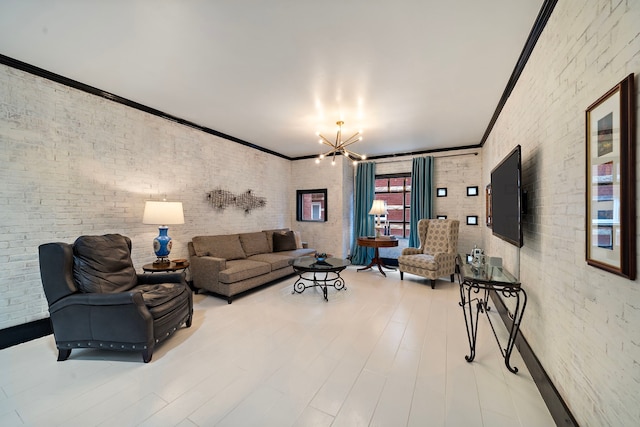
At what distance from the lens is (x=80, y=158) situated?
287 cm

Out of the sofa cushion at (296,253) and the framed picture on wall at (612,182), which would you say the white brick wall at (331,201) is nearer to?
the sofa cushion at (296,253)

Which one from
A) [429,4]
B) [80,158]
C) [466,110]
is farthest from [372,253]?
[80,158]

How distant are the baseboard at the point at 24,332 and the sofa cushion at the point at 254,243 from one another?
8.55ft

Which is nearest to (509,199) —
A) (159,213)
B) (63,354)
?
(159,213)

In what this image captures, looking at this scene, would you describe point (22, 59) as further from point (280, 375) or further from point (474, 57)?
point (474, 57)

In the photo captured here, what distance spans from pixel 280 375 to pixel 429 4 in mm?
2949

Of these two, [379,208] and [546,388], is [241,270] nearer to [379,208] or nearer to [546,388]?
[379,208]

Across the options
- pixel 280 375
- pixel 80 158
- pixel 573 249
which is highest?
pixel 80 158

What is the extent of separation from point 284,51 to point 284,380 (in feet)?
9.08

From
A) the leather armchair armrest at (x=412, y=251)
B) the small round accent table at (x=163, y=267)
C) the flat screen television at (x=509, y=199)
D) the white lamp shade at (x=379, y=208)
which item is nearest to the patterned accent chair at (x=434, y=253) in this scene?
the leather armchair armrest at (x=412, y=251)

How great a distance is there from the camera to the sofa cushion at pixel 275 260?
4344mm

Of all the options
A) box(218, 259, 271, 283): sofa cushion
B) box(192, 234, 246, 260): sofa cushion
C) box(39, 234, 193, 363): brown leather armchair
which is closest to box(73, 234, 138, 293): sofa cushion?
box(39, 234, 193, 363): brown leather armchair

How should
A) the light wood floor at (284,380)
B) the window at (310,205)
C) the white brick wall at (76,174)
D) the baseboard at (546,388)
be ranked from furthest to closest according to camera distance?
1. the window at (310,205)
2. the white brick wall at (76,174)
3. the light wood floor at (284,380)
4. the baseboard at (546,388)

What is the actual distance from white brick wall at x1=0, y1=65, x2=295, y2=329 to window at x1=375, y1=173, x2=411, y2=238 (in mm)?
4064
